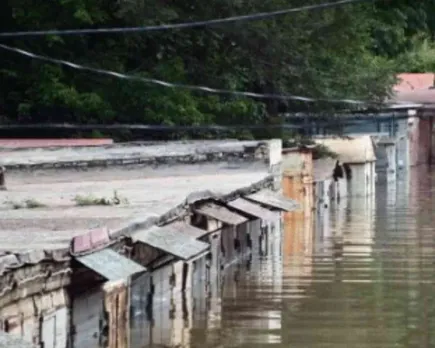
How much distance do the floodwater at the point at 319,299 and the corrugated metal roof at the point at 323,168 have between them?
158 inches

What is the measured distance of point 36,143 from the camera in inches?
1309

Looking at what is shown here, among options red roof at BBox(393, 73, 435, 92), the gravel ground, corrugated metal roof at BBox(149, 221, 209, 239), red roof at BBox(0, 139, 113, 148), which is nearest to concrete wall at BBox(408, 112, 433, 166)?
red roof at BBox(393, 73, 435, 92)

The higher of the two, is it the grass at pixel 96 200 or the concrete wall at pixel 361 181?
the grass at pixel 96 200

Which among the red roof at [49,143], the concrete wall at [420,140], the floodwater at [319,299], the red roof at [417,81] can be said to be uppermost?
the red roof at [417,81]

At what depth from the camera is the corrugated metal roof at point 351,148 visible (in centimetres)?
4681

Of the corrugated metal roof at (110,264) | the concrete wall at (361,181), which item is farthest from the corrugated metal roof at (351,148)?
the corrugated metal roof at (110,264)

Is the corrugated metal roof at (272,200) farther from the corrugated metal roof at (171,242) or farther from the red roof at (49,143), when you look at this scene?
the red roof at (49,143)

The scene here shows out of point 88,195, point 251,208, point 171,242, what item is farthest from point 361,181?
point 171,242

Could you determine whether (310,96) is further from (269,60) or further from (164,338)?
(164,338)

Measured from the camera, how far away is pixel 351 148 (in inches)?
1869

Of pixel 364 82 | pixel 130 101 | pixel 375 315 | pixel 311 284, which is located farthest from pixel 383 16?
pixel 375 315

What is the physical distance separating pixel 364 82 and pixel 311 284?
14.4 m

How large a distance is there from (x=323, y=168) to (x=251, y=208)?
17817mm

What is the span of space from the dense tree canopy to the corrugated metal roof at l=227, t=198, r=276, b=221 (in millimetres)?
9281
